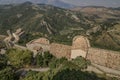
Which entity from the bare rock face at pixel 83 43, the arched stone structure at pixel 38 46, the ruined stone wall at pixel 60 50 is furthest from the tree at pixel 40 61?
the bare rock face at pixel 83 43

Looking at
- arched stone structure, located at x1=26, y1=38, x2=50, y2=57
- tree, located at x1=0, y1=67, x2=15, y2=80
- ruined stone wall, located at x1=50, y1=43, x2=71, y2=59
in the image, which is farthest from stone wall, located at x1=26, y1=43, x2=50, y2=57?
tree, located at x1=0, y1=67, x2=15, y2=80

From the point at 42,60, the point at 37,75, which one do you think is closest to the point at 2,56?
the point at 42,60

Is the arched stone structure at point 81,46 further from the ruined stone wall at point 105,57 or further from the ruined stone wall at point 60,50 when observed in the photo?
the ruined stone wall at point 60,50

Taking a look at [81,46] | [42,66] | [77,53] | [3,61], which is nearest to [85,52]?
[81,46]

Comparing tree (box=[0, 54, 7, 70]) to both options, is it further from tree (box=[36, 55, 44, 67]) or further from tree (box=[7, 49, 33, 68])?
tree (box=[36, 55, 44, 67])

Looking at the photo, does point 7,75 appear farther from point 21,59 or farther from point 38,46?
point 38,46
